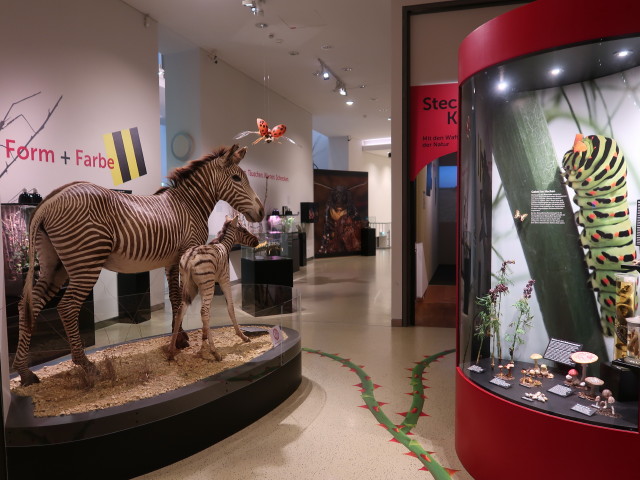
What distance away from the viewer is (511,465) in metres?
2.23

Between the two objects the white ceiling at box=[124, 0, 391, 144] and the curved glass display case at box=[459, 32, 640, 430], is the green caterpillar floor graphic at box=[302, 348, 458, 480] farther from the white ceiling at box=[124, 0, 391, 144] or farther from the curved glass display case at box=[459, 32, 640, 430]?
the white ceiling at box=[124, 0, 391, 144]

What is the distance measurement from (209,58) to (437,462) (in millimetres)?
7433

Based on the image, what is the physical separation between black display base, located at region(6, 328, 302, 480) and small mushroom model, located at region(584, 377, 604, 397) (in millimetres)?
1937

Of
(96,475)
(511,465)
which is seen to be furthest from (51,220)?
(511,465)

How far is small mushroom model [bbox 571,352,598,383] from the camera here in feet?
7.49

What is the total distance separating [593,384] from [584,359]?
13 cm

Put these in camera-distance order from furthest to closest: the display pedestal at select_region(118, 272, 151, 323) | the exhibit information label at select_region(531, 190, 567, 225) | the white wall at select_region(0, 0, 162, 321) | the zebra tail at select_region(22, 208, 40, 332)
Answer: the white wall at select_region(0, 0, 162, 321) → the display pedestal at select_region(118, 272, 151, 323) → the zebra tail at select_region(22, 208, 40, 332) → the exhibit information label at select_region(531, 190, 567, 225)

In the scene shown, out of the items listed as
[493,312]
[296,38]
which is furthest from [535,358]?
[296,38]

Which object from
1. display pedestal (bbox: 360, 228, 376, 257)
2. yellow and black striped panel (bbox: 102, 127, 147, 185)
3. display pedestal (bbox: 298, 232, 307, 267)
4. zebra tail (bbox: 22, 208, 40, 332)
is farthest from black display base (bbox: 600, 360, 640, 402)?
display pedestal (bbox: 360, 228, 376, 257)

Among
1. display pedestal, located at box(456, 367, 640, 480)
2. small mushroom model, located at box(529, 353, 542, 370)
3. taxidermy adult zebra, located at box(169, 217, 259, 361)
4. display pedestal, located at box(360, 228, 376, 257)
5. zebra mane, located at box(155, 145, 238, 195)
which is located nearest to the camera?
display pedestal, located at box(456, 367, 640, 480)

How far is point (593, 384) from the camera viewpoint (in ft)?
7.24

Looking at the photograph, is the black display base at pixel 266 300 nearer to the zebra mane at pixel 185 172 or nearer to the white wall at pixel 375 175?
the zebra mane at pixel 185 172

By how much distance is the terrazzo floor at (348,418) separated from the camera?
8.65ft

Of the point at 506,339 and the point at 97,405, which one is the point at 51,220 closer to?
the point at 97,405
